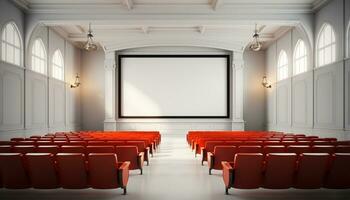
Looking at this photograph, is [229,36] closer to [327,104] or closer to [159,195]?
[327,104]

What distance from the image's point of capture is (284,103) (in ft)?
67.0

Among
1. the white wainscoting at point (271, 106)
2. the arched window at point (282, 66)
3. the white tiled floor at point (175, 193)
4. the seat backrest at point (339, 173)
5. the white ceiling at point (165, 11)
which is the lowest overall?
the white tiled floor at point (175, 193)

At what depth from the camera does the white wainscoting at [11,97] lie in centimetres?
1341

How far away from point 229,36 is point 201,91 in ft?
13.6

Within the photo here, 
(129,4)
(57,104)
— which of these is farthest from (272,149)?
(57,104)

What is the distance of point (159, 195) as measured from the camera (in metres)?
5.86

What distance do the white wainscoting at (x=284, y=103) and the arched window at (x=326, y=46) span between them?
13.0 feet

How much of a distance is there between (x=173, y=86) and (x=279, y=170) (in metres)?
18.1

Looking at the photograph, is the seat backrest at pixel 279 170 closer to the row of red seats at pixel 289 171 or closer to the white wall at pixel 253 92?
the row of red seats at pixel 289 171

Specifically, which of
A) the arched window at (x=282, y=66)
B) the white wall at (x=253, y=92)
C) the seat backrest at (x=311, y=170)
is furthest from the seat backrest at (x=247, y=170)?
the white wall at (x=253, y=92)

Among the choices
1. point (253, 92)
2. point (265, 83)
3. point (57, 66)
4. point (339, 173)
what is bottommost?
point (339, 173)

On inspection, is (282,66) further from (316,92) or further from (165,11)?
(165,11)

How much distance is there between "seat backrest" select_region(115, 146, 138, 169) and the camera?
7.37m

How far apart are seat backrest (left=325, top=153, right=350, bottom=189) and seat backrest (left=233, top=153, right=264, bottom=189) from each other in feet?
3.73
